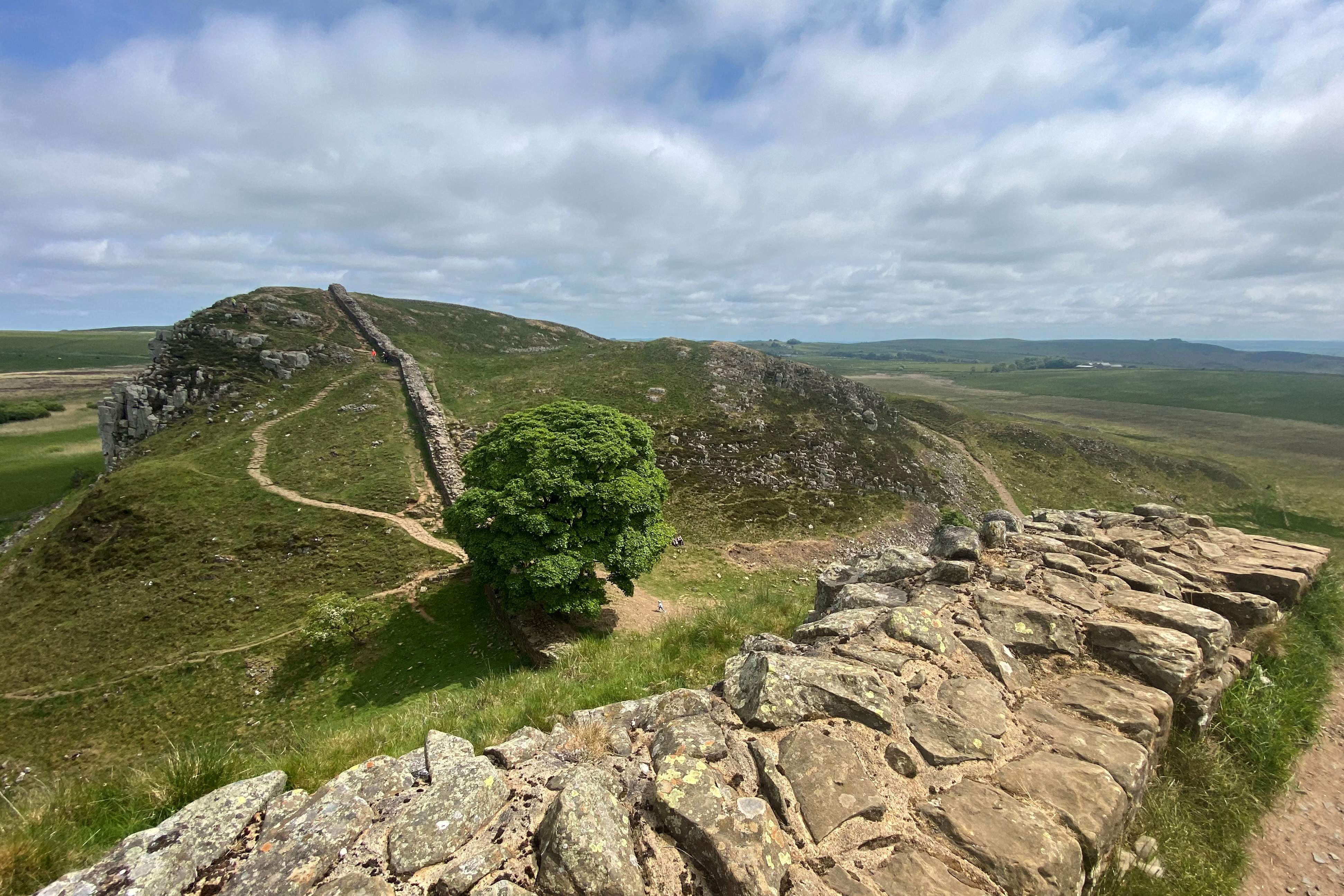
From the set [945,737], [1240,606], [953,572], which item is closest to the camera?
[945,737]

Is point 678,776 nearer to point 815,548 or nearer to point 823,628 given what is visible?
point 823,628

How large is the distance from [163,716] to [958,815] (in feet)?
84.5

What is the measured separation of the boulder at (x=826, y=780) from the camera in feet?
15.5

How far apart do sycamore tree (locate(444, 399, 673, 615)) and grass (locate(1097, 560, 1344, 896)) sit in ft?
51.3

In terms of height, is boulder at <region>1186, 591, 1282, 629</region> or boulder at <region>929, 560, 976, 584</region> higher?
boulder at <region>929, 560, 976, 584</region>

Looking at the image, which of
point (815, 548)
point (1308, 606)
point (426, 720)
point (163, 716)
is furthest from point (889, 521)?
point (163, 716)

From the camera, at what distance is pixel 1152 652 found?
715 centimetres

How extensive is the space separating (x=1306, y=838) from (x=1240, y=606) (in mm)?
4342

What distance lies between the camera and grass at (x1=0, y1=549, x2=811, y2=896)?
499cm

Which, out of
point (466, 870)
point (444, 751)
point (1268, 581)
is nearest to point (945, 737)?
point (466, 870)

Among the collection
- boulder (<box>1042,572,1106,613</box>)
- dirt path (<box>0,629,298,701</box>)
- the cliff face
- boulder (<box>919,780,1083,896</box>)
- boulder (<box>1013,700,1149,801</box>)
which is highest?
the cliff face

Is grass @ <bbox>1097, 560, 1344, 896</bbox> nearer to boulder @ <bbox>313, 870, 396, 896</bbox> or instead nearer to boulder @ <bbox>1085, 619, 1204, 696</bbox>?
boulder @ <bbox>1085, 619, 1204, 696</bbox>

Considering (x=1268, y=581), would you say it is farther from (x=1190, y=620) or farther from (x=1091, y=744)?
(x=1091, y=744)

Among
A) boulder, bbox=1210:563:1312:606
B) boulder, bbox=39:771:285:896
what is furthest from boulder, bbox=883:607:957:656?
boulder, bbox=39:771:285:896
